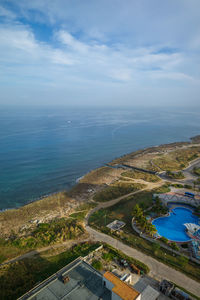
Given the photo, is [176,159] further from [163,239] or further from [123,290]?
[123,290]

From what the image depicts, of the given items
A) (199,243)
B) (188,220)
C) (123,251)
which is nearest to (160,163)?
(188,220)

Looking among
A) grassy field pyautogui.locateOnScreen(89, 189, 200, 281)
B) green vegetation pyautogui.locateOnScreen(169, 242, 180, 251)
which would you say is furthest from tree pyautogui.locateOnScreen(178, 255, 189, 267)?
green vegetation pyautogui.locateOnScreen(169, 242, 180, 251)

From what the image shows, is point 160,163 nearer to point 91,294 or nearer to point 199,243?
point 199,243

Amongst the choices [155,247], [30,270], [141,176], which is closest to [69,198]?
[141,176]

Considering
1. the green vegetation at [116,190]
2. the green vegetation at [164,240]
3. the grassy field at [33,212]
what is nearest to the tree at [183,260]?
the green vegetation at [164,240]

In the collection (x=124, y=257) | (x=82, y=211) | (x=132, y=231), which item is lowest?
(x=82, y=211)

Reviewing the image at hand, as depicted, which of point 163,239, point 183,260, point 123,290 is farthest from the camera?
point 163,239
